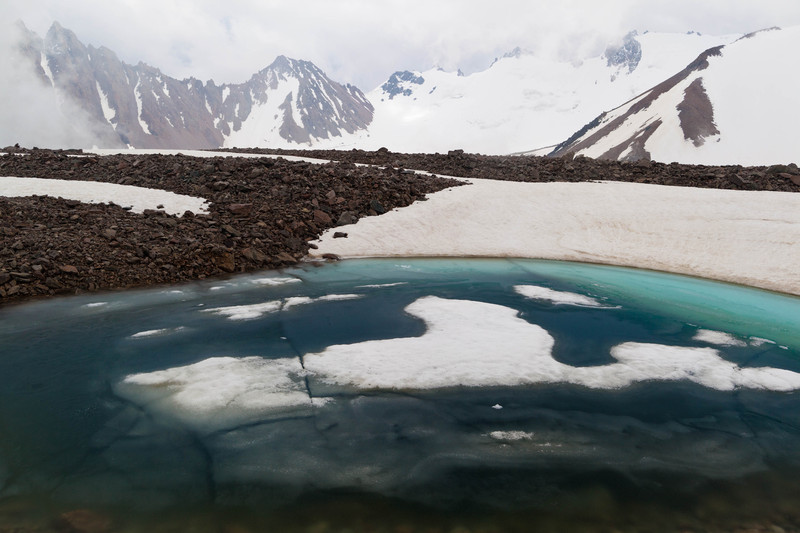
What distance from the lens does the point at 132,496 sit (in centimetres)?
618

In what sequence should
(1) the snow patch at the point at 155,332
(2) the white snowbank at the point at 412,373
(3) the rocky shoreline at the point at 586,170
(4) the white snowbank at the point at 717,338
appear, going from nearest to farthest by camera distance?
(2) the white snowbank at the point at 412,373 < (1) the snow patch at the point at 155,332 < (4) the white snowbank at the point at 717,338 < (3) the rocky shoreline at the point at 586,170

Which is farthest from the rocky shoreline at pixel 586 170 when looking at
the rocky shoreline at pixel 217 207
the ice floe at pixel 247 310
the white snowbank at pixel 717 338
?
the white snowbank at pixel 717 338

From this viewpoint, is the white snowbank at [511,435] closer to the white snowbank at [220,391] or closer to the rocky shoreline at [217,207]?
the white snowbank at [220,391]

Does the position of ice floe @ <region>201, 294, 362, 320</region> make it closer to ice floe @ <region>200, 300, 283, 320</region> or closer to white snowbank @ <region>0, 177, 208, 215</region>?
ice floe @ <region>200, 300, 283, 320</region>

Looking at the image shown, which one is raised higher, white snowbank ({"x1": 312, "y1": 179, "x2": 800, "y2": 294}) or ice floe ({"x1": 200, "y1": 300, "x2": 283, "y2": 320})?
white snowbank ({"x1": 312, "y1": 179, "x2": 800, "y2": 294})

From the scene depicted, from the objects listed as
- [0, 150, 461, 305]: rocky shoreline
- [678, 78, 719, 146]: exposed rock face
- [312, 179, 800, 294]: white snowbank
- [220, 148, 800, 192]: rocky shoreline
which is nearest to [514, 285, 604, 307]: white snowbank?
[312, 179, 800, 294]: white snowbank

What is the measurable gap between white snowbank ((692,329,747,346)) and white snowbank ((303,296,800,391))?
79 centimetres

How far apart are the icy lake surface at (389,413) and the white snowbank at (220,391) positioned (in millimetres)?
43

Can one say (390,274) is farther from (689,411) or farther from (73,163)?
(73,163)

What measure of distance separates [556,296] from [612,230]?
10131 millimetres

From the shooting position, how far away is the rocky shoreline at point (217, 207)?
15.5 metres

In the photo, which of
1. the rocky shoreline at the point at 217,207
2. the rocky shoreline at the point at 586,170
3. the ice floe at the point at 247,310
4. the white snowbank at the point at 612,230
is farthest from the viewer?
the rocky shoreline at the point at 586,170

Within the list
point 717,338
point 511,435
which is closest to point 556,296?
point 717,338

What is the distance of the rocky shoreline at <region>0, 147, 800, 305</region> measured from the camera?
15.5m
